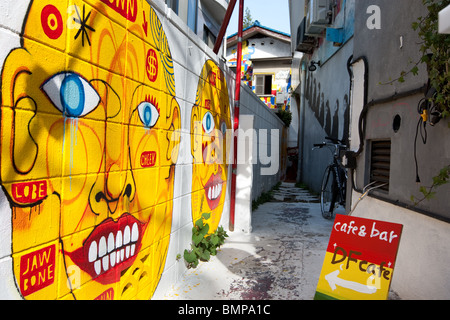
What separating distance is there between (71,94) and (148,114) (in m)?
0.75

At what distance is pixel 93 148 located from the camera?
5.63 ft

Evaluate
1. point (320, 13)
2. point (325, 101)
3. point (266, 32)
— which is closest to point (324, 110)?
point (325, 101)

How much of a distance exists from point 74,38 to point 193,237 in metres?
2.20

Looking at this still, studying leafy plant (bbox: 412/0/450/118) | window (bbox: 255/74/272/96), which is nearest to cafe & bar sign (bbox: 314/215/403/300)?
leafy plant (bbox: 412/0/450/118)

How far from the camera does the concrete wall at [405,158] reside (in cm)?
227

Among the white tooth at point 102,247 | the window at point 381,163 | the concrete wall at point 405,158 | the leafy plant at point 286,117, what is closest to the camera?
the white tooth at point 102,247

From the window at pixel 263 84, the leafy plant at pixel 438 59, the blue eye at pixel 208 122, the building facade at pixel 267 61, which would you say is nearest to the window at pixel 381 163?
the leafy plant at pixel 438 59

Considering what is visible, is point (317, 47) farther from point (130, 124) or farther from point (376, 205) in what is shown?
point (130, 124)

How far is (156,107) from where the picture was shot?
2387mm

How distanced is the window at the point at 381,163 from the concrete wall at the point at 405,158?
6 cm

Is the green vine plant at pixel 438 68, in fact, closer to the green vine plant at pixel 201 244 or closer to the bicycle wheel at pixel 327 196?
the green vine plant at pixel 201 244

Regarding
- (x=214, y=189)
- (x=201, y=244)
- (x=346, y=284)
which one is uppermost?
(x=214, y=189)

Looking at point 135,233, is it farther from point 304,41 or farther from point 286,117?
point 286,117

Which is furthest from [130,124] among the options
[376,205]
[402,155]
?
[376,205]
